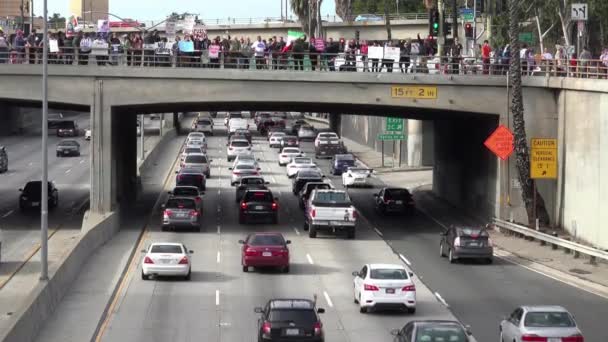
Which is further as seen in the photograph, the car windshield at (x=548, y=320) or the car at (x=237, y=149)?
the car at (x=237, y=149)

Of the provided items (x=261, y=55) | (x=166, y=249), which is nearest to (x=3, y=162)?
(x=261, y=55)

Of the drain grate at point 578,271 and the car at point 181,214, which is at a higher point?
the car at point 181,214

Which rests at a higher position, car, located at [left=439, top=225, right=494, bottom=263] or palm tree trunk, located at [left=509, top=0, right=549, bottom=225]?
palm tree trunk, located at [left=509, top=0, right=549, bottom=225]

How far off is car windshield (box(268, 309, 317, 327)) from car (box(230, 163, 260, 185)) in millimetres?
46567

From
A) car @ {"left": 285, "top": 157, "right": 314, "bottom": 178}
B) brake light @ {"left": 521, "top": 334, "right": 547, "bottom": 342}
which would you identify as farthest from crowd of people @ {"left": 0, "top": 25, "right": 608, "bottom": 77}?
brake light @ {"left": 521, "top": 334, "right": 547, "bottom": 342}

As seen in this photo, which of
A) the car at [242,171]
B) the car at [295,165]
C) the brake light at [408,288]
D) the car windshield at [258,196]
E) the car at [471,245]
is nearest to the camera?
the brake light at [408,288]

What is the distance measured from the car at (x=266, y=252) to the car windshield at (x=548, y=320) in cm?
1606

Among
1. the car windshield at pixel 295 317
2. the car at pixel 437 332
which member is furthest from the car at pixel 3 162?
the car at pixel 437 332

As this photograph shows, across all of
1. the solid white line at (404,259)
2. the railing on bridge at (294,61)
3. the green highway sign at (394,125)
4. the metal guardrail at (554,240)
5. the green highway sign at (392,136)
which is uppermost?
the railing on bridge at (294,61)

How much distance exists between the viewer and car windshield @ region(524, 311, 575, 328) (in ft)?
87.7

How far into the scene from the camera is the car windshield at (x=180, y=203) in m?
54.0

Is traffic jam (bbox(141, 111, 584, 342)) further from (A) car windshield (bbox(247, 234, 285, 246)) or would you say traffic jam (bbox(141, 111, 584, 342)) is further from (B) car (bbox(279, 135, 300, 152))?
(B) car (bbox(279, 135, 300, 152))

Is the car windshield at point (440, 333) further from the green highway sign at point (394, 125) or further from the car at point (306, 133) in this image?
the car at point (306, 133)

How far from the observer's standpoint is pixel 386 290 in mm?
34281
